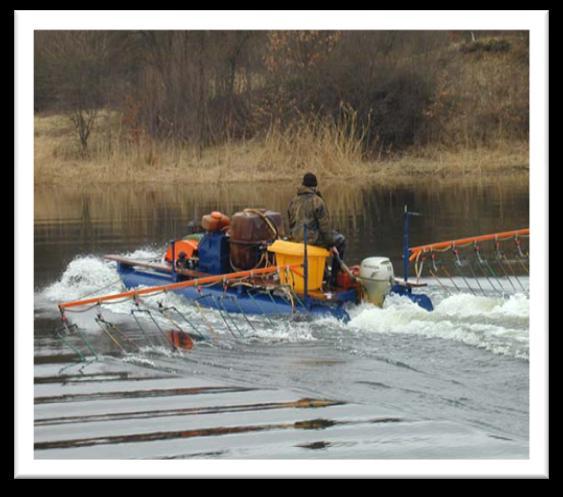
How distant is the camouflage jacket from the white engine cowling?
61cm

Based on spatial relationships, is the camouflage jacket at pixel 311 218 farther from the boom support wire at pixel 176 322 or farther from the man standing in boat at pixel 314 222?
the boom support wire at pixel 176 322

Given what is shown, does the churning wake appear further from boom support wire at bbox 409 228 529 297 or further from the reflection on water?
the reflection on water

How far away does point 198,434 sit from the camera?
9.27 m

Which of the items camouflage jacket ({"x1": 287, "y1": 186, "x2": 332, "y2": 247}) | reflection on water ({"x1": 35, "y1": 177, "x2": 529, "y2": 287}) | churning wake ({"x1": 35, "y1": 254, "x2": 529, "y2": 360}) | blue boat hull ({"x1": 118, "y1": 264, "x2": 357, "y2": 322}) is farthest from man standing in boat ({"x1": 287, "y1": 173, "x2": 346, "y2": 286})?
reflection on water ({"x1": 35, "y1": 177, "x2": 529, "y2": 287})

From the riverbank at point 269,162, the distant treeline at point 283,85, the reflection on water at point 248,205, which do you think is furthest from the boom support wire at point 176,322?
the distant treeline at point 283,85

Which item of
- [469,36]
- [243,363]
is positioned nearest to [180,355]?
[243,363]

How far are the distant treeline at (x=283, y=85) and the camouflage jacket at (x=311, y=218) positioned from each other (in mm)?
20128

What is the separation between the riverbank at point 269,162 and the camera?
106ft

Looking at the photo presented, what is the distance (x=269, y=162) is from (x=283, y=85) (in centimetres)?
369

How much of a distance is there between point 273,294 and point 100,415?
14.7 ft

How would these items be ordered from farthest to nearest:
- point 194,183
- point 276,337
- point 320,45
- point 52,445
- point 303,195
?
point 320,45, point 194,183, point 303,195, point 276,337, point 52,445

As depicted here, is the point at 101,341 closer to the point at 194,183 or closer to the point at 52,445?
the point at 52,445

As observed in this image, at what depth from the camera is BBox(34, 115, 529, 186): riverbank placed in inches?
1276

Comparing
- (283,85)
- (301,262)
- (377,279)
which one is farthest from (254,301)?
(283,85)
